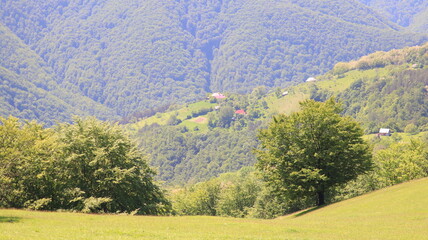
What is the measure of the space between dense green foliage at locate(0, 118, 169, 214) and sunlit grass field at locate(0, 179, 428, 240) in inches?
322

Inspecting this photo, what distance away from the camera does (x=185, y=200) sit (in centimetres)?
13225

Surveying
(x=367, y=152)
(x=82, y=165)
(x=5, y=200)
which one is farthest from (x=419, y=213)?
(x=5, y=200)

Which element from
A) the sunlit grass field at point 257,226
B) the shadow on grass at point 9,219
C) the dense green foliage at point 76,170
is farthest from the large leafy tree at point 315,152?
the shadow on grass at point 9,219

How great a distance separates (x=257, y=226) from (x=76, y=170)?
26.6 metres

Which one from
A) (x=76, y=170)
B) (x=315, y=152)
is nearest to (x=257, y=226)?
(x=315, y=152)

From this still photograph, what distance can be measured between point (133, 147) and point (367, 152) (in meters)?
30.5

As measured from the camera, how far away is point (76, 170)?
178ft

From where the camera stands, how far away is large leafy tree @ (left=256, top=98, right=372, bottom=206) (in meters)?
55.8

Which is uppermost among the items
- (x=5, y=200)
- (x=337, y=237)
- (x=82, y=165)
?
(x=82, y=165)

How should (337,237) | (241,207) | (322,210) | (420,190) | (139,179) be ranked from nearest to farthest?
(337,237) < (420,190) < (322,210) < (139,179) < (241,207)

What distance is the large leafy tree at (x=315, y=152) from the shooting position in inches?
2195

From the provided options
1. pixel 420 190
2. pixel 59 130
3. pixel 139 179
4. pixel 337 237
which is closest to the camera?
pixel 337 237

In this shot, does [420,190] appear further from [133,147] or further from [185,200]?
[185,200]

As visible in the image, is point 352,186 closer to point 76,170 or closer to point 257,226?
point 76,170
